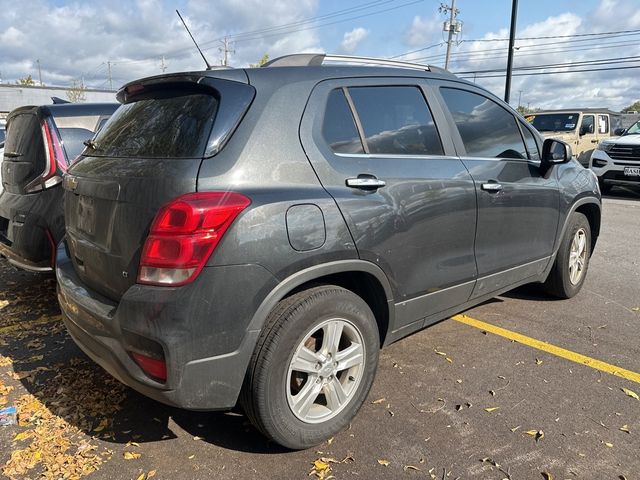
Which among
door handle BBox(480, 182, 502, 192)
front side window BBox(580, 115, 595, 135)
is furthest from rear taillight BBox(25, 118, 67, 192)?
front side window BBox(580, 115, 595, 135)

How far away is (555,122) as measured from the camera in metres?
15.4

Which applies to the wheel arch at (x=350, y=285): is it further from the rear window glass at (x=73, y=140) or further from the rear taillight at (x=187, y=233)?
the rear window glass at (x=73, y=140)

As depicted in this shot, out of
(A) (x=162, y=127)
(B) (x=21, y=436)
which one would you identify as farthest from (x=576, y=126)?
(B) (x=21, y=436)

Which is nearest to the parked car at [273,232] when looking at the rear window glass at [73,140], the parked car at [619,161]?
the rear window glass at [73,140]

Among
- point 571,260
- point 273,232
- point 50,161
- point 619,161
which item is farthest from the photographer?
point 619,161

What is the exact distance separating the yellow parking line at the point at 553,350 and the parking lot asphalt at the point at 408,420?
0.04m

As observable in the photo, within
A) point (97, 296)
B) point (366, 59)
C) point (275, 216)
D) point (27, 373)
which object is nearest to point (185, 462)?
point (97, 296)

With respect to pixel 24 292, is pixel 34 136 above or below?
above

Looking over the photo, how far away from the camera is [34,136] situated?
440 cm

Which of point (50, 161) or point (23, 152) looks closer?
point (50, 161)

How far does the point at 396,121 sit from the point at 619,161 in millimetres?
10957

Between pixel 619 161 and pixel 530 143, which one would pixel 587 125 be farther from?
pixel 530 143

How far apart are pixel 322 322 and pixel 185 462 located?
954 mm

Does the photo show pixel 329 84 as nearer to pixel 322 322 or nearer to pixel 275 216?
pixel 275 216
